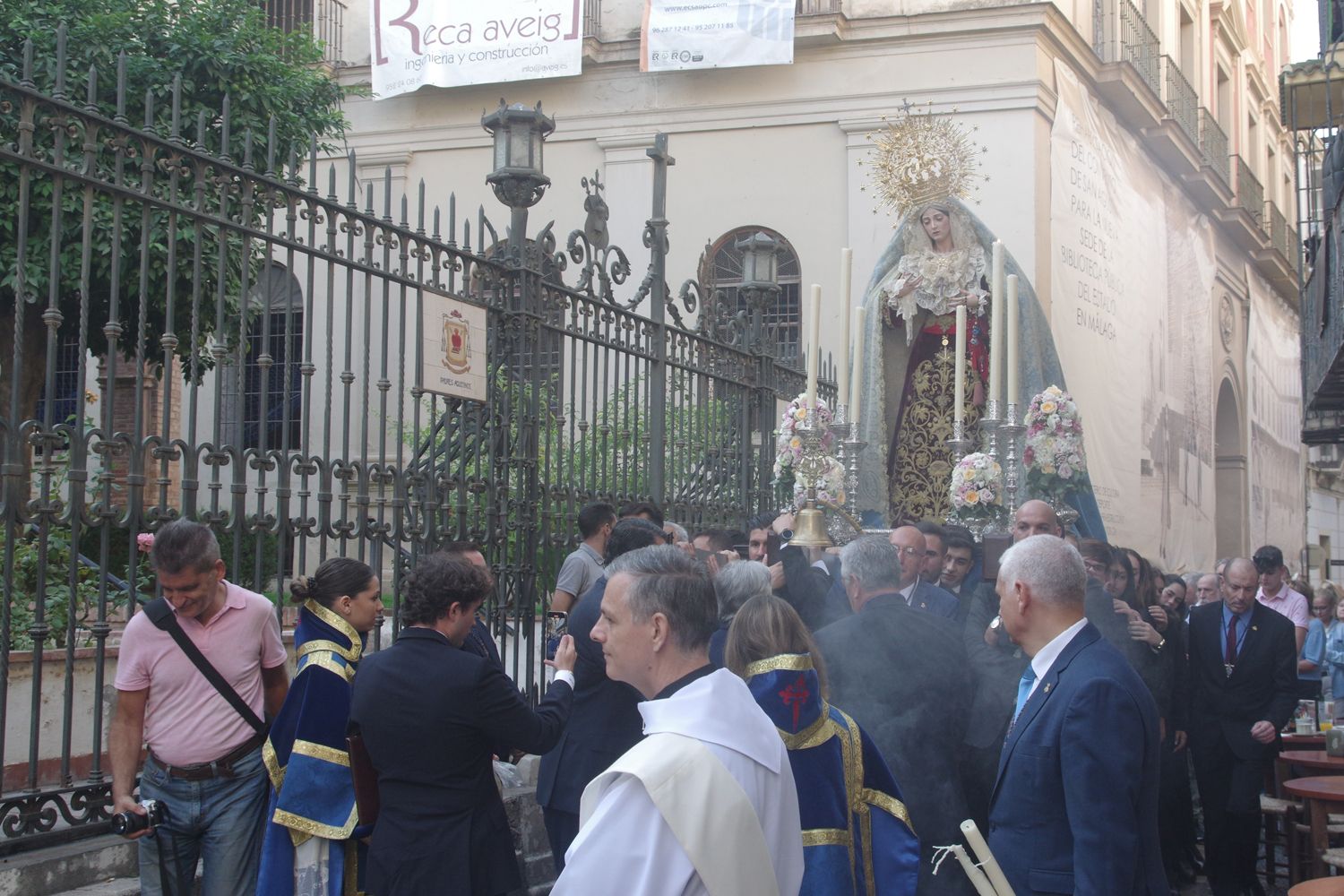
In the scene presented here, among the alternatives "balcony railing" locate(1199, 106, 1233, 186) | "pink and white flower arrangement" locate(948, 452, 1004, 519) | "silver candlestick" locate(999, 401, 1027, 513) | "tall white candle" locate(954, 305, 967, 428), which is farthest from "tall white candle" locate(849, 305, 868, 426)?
"balcony railing" locate(1199, 106, 1233, 186)

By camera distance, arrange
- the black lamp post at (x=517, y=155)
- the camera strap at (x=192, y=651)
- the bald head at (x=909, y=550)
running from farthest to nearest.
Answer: the black lamp post at (x=517, y=155) < the bald head at (x=909, y=550) < the camera strap at (x=192, y=651)

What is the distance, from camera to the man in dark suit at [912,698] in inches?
195

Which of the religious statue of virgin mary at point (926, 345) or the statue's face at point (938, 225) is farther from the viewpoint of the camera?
A: the statue's face at point (938, 225)

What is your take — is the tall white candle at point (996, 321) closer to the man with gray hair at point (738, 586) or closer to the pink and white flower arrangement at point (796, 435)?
the pink and white flower arrangement at point (796, 435)

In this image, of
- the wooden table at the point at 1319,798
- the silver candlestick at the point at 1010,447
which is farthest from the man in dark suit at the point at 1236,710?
the silver candlestick at the point at 1010,447

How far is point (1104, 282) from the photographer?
1909cm

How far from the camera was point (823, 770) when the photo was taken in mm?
3885

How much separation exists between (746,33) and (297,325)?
25.5 ft

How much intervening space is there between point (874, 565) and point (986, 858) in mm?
2052

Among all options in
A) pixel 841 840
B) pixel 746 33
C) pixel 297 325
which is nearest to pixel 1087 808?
pixel 841 840

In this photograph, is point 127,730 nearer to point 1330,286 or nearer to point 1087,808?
point 1087,808

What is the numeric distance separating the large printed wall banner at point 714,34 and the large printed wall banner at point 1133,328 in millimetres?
3488

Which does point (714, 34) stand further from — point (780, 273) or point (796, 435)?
point (796, 435)

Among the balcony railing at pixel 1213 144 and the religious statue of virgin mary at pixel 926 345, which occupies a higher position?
the balcony railing at pixel 1213 144
